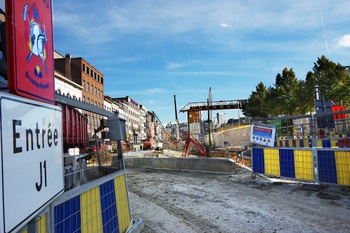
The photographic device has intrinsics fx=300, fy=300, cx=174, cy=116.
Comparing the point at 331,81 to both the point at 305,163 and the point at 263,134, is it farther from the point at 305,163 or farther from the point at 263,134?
the point at 305,163

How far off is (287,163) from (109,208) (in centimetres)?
749

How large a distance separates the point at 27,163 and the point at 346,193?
8915 mm

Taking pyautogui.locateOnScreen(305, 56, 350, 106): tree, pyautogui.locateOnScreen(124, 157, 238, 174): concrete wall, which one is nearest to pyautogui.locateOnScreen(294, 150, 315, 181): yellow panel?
pyautogui.locateOnScreen(124, 157, 238, 174): concrete wall

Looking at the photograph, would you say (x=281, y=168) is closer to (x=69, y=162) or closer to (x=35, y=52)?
(x=69, y=162)

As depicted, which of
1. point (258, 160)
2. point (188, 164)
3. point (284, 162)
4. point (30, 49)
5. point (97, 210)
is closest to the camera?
point (30, 49)

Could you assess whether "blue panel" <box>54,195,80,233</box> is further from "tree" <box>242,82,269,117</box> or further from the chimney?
the chimney

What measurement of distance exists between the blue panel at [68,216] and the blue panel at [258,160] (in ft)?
29.3

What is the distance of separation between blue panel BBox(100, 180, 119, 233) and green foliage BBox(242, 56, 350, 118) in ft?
84.9

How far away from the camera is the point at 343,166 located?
8.51 m

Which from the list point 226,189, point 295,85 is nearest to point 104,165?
point 226,189

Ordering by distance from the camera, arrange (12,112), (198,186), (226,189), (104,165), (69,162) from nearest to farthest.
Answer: (12,112) < (69,162) < (104,165) < (226,189) < (198,186)

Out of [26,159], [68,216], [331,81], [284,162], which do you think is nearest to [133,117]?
[331,81]

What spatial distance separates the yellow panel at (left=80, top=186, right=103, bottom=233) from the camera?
356cm

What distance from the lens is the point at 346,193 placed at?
828 cm
